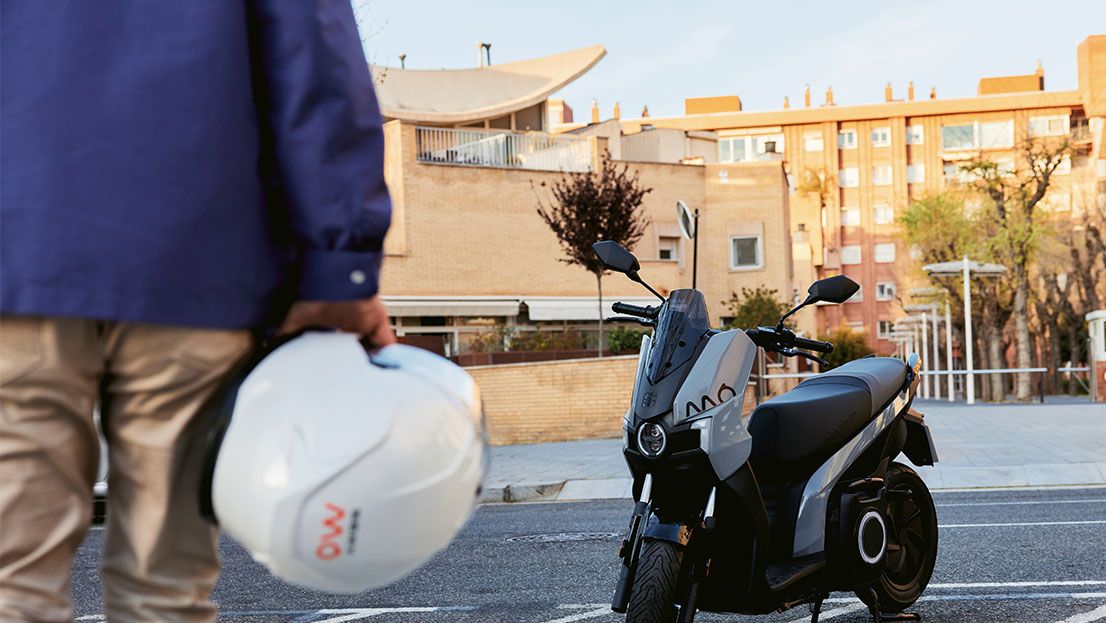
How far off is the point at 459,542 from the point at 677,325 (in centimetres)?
444

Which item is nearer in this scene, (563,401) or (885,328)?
(563,401)

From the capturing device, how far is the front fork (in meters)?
4.47

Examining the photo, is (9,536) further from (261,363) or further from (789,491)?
(789,491)

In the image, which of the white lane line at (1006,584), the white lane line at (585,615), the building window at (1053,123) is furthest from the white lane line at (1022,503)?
the building window at (1053,123)

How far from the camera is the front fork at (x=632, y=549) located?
4.47 metres

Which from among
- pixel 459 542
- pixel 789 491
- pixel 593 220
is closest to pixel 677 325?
pixel 789 491

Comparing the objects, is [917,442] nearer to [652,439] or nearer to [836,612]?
[836,612]

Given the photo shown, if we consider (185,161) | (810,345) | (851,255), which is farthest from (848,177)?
(185,161)

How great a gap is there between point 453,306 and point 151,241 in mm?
34706

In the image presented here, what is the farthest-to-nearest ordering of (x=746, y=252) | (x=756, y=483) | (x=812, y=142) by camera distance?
(x=812, y=142) < (x=746, y=252) < (x=756, y=483)

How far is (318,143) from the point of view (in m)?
1.94

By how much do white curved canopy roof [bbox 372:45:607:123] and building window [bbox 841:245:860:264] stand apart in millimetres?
44749

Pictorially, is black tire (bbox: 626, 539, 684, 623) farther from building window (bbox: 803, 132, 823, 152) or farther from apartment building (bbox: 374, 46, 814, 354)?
building window (bbox: 803, 132, 823, 152)

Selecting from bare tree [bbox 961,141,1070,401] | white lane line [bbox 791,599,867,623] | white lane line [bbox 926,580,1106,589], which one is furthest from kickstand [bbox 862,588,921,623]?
bare tree [bbox 961,141,1070,401]
